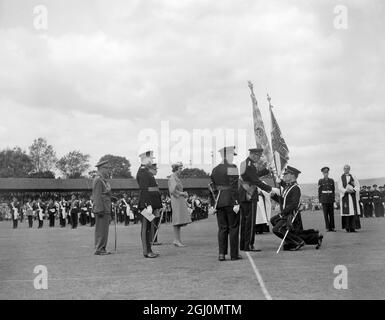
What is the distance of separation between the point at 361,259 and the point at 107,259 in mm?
4692

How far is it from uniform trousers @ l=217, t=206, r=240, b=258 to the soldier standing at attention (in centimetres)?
307

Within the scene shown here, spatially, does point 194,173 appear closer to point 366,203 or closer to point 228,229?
point 366,203

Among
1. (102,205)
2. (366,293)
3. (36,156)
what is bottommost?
(366,293)

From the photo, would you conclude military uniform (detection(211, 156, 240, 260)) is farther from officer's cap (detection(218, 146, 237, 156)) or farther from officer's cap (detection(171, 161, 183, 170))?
officer's cap (detection(171, 161, 183, 170))

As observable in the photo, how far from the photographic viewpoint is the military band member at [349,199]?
17.0 metres

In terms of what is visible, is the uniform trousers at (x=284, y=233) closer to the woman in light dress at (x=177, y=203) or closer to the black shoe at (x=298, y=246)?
the black shoe at (x=298, y=246)

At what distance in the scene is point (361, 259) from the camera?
976 centimetres

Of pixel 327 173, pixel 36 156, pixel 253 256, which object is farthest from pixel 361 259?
pixel 36 156

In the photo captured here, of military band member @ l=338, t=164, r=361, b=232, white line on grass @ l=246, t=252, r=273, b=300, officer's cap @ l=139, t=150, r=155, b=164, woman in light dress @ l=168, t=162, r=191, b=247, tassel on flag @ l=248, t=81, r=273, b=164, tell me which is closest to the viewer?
white line on grass @ l=246, t=252, r=273, b=300

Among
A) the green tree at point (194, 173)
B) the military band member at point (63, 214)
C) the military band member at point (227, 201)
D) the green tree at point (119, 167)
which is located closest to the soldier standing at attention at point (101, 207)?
the military band member at point (227, 201)

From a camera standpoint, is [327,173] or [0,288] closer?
[0,288]

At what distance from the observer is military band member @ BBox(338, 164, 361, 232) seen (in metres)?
17.0

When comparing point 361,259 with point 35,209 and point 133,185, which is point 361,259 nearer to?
point 35,209

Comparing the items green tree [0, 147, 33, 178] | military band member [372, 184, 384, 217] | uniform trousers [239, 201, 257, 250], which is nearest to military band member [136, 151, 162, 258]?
uniform trousers [239, 201, 257, 250]
